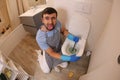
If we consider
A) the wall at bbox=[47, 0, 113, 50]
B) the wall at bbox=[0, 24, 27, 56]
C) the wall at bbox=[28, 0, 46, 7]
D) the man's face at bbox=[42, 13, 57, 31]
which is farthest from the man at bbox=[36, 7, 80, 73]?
the wall at bbox=[28, 0, 46, 7]

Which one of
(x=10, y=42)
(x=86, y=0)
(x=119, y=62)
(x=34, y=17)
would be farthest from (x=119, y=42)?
(x=10, y=42)

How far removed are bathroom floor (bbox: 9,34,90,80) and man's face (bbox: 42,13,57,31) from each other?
19.6 inches

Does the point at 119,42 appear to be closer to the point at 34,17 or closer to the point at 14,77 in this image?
the point at 14,77

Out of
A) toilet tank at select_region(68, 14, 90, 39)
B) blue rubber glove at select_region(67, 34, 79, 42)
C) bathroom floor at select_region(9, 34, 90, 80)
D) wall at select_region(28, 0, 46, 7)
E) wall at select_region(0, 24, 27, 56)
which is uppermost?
wall at select_region(28, 0, 46, 7)

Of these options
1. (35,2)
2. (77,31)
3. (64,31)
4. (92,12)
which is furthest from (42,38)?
(35,2)

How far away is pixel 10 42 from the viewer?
203 centimetres

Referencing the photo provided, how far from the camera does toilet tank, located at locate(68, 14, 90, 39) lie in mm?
1710

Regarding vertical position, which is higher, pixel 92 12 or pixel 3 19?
pixel 92 12

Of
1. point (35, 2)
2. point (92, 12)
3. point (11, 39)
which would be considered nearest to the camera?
point (92, 12)

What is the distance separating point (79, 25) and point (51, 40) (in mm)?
350

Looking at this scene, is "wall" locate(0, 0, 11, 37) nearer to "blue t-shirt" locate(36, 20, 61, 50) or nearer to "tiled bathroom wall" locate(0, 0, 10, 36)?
"tiled bathroom wall" locate(0, 0, 10, 36)

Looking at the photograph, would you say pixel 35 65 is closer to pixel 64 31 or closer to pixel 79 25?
pixel 64 31

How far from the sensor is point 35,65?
6.00 feet

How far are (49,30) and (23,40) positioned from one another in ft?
2.42
